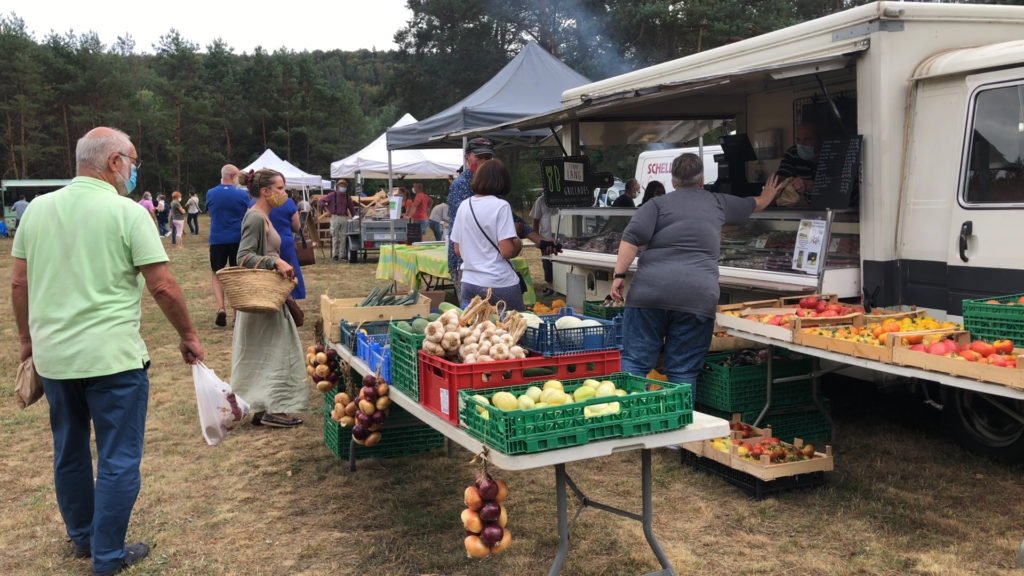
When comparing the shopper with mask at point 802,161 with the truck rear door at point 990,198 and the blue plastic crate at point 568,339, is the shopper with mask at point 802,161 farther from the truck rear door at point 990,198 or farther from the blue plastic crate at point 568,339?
the blue plastic crate at point 568,339

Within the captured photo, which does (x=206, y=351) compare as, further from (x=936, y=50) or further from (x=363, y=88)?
(x=363, y=88)

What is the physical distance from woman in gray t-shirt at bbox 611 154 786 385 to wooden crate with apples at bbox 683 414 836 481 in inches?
16.6

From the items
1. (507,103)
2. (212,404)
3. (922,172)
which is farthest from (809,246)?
(507,103)

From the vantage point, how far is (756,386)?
17.2 feet

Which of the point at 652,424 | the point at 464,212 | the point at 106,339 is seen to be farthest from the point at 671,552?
the point at 106,339

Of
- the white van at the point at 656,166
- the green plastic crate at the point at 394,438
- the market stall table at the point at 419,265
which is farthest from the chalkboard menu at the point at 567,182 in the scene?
the white van at the point at 656,166

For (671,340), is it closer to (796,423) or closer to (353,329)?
(796,423)

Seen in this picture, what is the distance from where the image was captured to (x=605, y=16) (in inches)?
1240

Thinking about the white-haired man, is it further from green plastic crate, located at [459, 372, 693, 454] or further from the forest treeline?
the forest treeline

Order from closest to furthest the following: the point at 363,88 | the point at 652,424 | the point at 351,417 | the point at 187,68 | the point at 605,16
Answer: the point at 652,424 < the point at 351,417 < the point at 605,16 < the point at 187,68 < the point at 363,88

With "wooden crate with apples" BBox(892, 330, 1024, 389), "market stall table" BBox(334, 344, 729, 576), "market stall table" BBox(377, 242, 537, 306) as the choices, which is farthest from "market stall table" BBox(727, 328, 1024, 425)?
"market stall table" BBox(377, 242, 537, 306)

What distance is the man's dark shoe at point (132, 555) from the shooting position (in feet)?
12.2

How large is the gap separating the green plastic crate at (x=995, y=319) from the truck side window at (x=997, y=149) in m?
0.58

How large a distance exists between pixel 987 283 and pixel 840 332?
0.85 m
